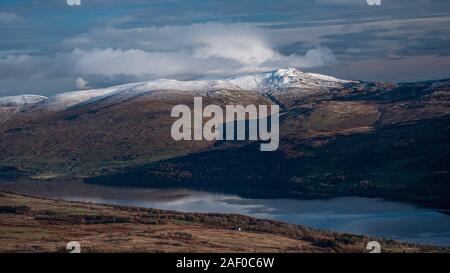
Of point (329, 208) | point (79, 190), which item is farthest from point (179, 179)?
point (329, 208)

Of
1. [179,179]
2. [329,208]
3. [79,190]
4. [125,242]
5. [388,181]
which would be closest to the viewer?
[125,242]

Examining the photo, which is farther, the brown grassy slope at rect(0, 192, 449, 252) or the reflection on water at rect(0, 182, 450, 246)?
the reflection on water at rect(0, 182, 450, 246)

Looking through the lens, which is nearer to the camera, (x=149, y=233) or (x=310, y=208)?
(x=149, y=233)

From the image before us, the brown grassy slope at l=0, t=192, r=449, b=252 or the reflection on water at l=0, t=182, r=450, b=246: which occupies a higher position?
the brown grassy slope at l=0, t=192, r=449, b=252

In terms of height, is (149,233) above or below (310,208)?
above
